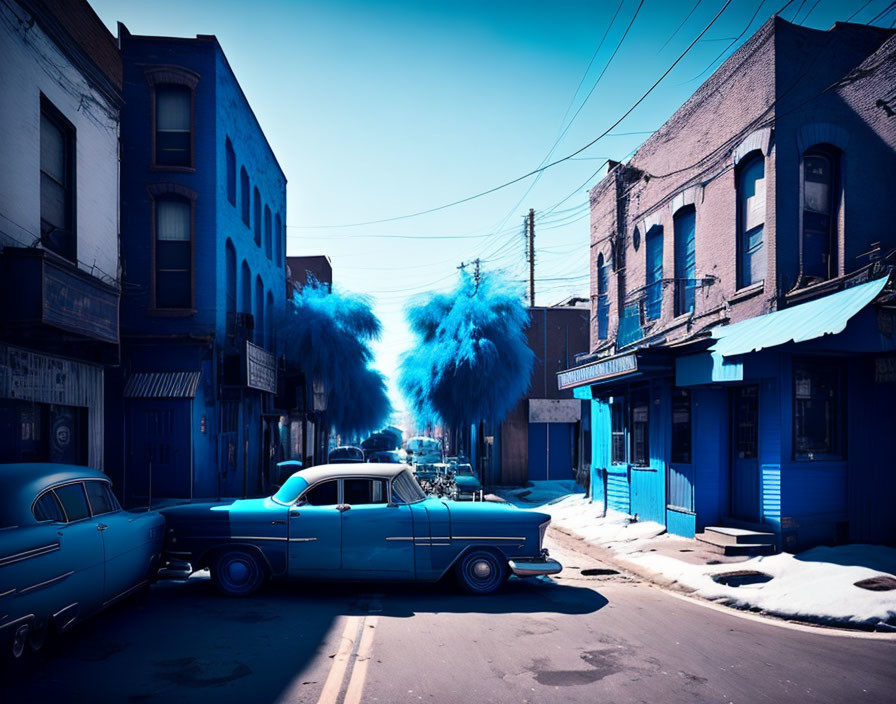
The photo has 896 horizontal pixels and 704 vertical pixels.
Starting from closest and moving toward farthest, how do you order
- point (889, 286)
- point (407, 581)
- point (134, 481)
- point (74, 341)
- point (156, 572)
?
point (156, 572) → point (407, 581) → point (889, 286) → point (74, 341) → point (134, 481)

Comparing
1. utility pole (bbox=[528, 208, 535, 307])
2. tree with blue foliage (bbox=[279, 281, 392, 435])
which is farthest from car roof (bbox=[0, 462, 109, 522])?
utility pole (bbox=[528, 208, 535, 307])

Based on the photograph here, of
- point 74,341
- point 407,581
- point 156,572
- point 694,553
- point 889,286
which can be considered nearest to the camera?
point 156,572

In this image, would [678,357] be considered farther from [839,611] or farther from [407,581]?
[407,581]

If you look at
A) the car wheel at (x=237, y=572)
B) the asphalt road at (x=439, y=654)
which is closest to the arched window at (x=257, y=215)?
the car wheel at (x=237, y=572)

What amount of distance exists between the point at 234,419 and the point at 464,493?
8.17m

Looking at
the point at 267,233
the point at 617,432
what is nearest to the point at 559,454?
the point at 617,432

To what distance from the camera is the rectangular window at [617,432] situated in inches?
650

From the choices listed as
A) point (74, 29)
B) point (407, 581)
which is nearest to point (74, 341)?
point (74, 29)

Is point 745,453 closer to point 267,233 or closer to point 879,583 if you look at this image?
point 879,583

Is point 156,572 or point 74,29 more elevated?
point 74,29

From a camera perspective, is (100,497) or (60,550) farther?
(100,497)

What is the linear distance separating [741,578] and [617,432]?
7415 millimetres

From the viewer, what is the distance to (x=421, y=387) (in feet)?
80.2

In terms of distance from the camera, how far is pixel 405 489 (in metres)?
8.60
